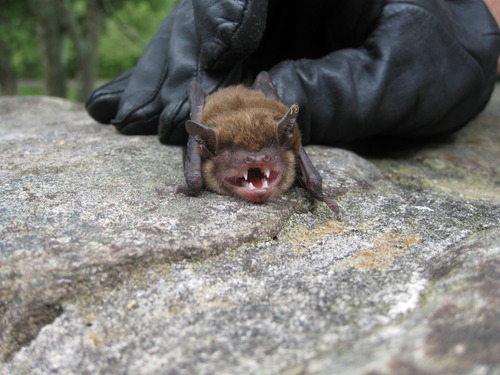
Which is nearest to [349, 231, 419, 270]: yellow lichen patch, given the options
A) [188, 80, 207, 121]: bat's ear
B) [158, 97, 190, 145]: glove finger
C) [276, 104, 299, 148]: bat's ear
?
[276, 104, 299, 148]: bat's ear

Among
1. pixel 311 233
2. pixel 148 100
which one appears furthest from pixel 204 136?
pixel 148 100

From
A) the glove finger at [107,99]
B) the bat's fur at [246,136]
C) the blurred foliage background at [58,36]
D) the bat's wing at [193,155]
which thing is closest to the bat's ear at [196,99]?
the bat's wing at [193,155]

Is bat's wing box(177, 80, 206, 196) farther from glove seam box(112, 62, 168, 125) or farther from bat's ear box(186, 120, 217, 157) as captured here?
glove seam box(112, 62, 168, 125)

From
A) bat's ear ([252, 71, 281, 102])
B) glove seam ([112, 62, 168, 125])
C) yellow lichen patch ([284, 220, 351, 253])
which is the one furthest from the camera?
glove seam ([112, 62, 168, 125])

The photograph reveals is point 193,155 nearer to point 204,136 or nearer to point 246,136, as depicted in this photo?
point 204,136

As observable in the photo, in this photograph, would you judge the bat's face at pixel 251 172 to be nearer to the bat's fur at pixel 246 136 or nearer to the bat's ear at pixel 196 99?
the bat's fur at pixel 246 136

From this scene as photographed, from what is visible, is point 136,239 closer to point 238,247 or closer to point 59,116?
point 238,247
